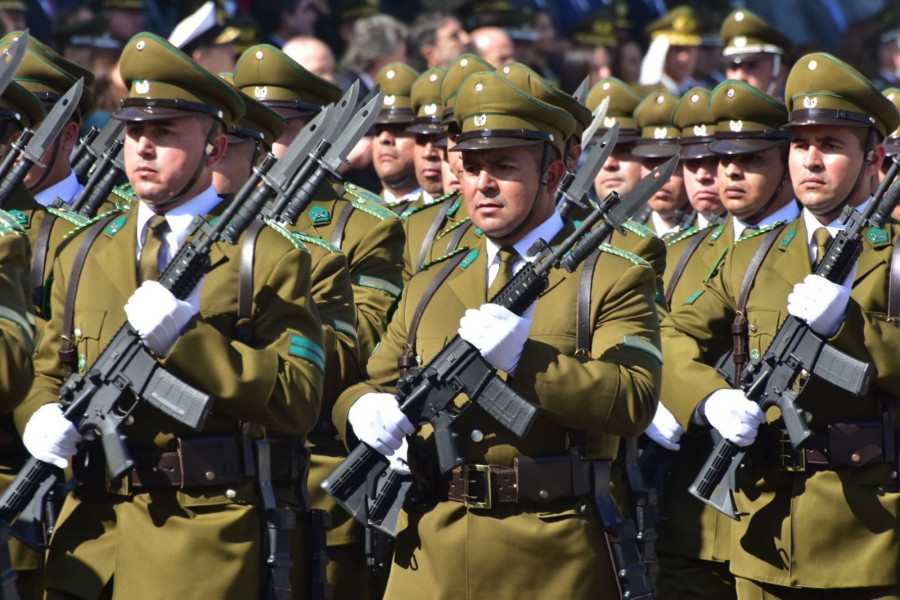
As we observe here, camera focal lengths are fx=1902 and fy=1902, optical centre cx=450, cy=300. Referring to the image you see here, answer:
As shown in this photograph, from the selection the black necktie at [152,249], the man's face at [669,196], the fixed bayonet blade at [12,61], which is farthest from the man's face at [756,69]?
the black necktie at [152,249]

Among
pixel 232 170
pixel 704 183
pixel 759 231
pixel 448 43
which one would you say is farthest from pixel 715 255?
pixel 448 43

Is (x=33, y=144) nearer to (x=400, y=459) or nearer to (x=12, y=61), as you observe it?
(x=12, y=61)

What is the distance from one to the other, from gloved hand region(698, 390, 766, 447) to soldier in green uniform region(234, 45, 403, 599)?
5.02ft

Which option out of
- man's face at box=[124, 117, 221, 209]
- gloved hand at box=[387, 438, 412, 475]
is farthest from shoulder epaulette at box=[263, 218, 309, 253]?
gloved hand at box=[387, 438, 412, 475]

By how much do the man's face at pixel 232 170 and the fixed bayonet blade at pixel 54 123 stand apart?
69 centimetres

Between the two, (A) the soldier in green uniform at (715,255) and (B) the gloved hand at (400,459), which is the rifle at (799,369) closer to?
(A) the soldier in green uniform at (715,255)

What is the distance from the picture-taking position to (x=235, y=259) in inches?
260

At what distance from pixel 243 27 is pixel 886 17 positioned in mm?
7215

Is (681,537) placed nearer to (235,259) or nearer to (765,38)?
(235,259)

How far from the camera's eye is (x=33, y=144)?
7.62 meters

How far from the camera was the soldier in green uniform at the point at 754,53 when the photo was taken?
14.1m

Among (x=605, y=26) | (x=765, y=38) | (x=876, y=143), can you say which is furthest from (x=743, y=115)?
(x=605, y=26)

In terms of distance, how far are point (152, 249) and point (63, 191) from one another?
→ 2407 mm

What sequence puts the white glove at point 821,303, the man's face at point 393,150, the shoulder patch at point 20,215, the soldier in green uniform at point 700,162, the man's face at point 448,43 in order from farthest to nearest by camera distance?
the man's face at point 448,43 < the man's face at point 393,150 < the soldier in green uniform at point 700,162 < the shoulder patch at point 20,215 < the white glove at point 821,303
